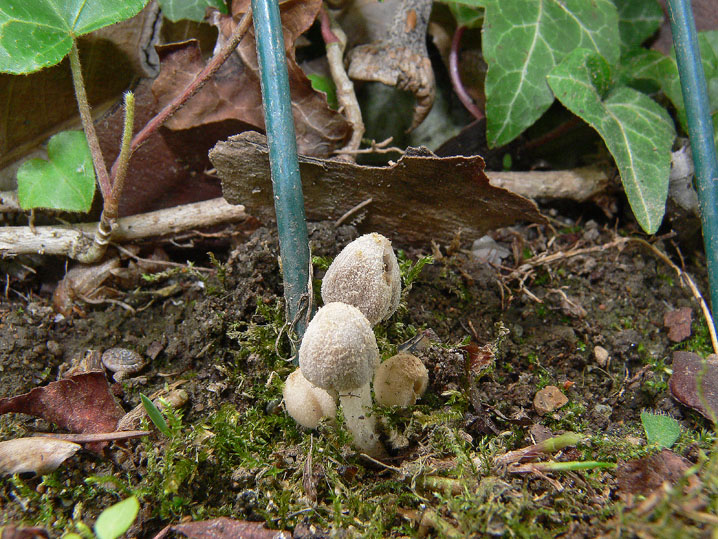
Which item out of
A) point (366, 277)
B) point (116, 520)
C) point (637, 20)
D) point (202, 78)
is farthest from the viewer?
point (637, 20)

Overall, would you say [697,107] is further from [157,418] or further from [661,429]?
[157,418]

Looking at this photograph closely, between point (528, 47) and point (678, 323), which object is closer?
point (678, 323)

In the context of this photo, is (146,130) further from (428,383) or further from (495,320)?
(495,320)

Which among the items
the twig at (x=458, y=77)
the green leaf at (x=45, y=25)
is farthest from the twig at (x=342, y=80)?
the green leaf at (x=45, y=25)

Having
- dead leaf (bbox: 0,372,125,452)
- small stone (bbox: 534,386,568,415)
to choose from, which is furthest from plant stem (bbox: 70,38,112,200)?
small stone (bbox: 534,386,568,415)

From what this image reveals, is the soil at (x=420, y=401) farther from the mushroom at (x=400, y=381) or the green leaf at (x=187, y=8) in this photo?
the green leaf at (x=187, y=8)

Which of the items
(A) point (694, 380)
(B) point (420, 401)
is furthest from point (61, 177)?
(A) point (694, 380)
